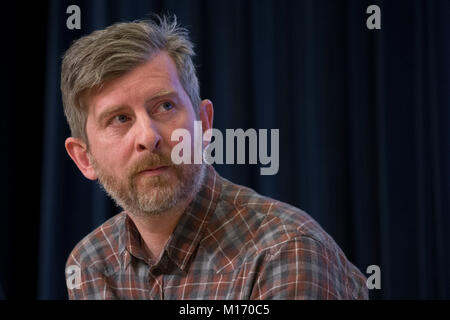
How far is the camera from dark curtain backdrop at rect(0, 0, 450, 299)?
1.78 metres

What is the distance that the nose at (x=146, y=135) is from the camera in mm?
1249

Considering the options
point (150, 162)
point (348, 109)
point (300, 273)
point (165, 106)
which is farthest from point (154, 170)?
point (348, 109)

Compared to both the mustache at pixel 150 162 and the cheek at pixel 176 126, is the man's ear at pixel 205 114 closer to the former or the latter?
the cheek at pixel 176 126

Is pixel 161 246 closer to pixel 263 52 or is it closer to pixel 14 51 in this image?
pixel 263 52

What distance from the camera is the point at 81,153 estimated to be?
4.88 feet

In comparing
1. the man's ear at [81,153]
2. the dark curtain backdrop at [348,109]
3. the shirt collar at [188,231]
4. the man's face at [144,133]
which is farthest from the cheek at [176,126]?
the dark curtain backdrop at [348,109]

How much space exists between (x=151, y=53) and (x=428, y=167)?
0.90 meters

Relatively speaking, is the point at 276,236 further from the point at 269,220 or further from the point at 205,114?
the point at 205,114

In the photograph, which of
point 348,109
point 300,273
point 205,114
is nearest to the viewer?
point 300,273

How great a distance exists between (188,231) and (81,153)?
1.16 ft

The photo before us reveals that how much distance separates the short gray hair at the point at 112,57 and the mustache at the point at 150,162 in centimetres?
19

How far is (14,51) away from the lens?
2018mm

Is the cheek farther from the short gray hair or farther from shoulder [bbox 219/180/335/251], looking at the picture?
shoulder [bbox 219/180/335/251]
